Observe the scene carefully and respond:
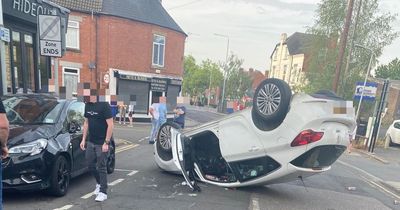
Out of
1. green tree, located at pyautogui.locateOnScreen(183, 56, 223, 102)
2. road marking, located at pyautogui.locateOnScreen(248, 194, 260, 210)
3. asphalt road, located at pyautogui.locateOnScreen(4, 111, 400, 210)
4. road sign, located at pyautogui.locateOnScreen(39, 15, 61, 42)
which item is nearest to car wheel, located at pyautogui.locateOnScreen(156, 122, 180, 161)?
asphalt road, located at pyautogui.locateOnScreen(4, 111, 400, 210)

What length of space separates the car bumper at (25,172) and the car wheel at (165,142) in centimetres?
275

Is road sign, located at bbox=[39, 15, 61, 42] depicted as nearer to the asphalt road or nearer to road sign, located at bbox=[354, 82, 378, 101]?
the asphalt road

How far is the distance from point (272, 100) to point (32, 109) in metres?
3.98

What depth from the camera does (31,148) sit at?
16.5 ft

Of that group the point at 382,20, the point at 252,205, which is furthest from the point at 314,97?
the point at 382,20

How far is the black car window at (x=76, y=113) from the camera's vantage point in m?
6.24

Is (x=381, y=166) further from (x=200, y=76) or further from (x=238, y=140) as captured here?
(x=200, y=76)

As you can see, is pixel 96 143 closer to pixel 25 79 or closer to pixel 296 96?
pixel 296 96

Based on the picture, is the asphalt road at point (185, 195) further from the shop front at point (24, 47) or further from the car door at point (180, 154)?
the shop front at point (24, 47)

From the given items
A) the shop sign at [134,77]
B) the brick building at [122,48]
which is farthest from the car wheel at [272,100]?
the shop sign at [134,77]

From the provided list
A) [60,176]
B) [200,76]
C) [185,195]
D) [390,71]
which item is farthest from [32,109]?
[200,76]

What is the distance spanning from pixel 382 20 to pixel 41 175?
76.8 ft

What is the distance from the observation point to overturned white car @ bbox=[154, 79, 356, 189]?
5.52m

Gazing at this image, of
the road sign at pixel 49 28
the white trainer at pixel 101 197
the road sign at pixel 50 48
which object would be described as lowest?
the white trainer at pixel 101 197
